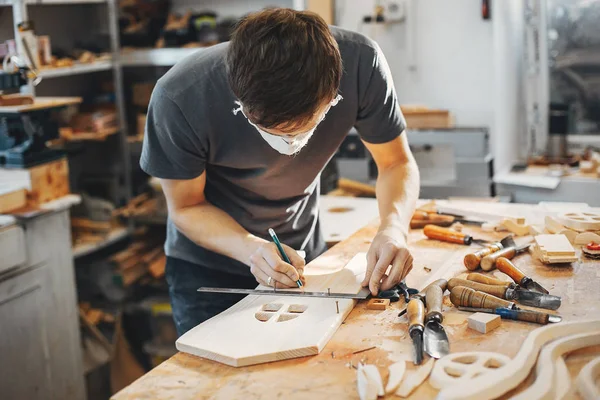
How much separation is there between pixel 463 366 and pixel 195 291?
1067 millimetres

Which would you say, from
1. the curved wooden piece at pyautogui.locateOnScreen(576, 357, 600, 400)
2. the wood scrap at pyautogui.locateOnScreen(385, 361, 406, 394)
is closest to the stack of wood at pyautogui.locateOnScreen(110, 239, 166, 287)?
the wood scrap at pyautogui.locateOnScreen(385, 361, 406, 394)

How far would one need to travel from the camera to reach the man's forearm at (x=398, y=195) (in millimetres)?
2082

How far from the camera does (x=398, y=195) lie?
2.20 meters

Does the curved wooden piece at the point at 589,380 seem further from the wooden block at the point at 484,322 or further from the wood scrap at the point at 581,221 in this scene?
the wood scrap at the point at 581,221

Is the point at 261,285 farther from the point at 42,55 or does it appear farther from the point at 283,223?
the point at 42,55

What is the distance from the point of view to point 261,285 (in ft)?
6.16

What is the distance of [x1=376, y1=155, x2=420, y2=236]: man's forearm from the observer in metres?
2.08

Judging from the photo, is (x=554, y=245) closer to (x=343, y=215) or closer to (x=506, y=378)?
(x=506, y=378)

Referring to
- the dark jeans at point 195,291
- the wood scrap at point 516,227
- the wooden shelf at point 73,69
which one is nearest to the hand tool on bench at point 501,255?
the wood scrap at point 516,227

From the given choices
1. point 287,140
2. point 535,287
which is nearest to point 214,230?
point 287,140

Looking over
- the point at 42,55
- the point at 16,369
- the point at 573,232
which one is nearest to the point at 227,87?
the point at 573,232

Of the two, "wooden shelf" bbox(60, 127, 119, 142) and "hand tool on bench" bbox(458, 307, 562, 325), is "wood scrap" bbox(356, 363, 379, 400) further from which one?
"wooden shelf" bbox(60, 127, 119, 142)

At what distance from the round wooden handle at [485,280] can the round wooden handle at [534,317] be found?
145 mm

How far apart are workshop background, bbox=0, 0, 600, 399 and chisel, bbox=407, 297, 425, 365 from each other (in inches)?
40.6
